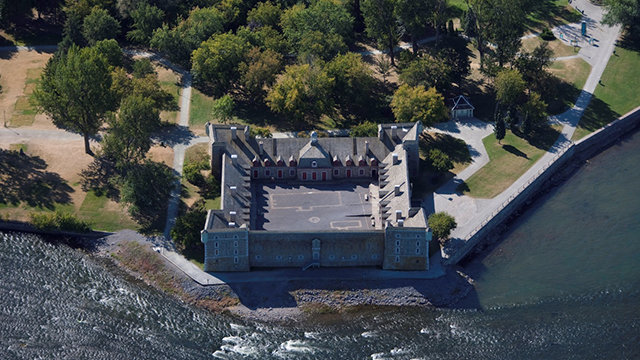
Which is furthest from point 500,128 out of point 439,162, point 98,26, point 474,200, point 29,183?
point 29,183

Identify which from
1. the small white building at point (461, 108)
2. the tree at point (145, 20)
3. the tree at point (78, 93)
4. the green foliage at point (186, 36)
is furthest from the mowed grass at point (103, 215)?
the small white building at point (461, 108)

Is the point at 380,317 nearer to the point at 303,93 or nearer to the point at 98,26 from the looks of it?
the point at 303,93

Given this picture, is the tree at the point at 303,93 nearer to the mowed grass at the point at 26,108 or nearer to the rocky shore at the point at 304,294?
the rocky shore at the point at 304,294

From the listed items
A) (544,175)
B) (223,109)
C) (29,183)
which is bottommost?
(29,183)

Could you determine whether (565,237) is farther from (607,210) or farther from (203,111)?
(203,111)

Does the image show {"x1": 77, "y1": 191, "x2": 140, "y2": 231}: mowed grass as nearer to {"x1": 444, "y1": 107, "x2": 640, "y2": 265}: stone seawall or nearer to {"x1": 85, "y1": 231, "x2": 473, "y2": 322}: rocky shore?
{"x1": 85, "y1": 231, "x2": 473, "y2": 322}: rocky shore

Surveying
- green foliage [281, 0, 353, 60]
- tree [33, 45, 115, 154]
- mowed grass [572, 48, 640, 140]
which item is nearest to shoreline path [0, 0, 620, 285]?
mowed grass [572, 48, 640, 140]
